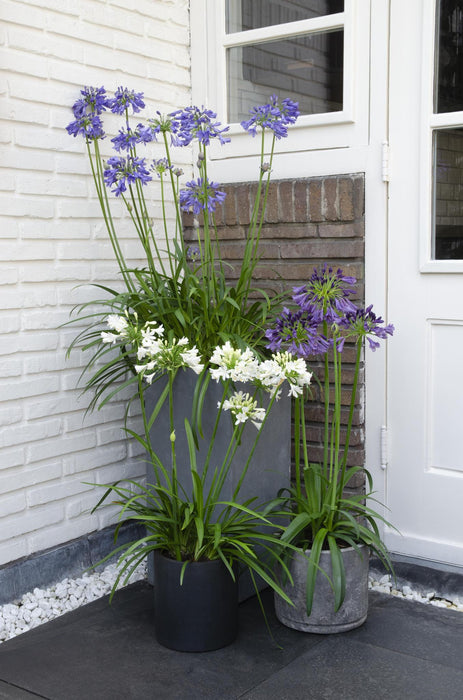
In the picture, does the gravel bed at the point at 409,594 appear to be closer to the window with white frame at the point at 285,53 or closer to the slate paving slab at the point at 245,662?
the slate paving slab at the point at 245,662

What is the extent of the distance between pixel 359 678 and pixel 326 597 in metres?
0.26

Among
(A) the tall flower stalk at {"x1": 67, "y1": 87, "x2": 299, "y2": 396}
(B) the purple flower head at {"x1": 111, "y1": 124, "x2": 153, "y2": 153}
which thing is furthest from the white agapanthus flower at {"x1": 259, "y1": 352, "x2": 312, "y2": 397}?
(B) the purple flower head at {"x1": 111, "y1": 124, "x2": 153, "y2": 153}

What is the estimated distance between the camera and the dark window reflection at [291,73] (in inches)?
108

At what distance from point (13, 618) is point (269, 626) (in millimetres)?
778

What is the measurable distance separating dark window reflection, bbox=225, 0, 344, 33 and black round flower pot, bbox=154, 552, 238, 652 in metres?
1.88

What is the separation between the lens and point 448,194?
2.57m

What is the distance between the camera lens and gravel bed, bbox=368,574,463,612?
2.55 metres

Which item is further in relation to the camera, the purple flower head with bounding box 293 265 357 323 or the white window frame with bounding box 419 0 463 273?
the white window frame with bounding box 419 0 463 273

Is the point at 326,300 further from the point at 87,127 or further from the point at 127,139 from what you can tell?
the point at 87,127

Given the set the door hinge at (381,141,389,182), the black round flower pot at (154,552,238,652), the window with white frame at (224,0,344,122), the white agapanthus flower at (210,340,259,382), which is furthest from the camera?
the window with white frame at (224,0,344,122)

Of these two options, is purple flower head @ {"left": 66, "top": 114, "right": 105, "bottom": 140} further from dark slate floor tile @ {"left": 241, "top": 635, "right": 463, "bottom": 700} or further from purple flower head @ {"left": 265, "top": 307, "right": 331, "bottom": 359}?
dark slate floor tile @ {"left": 241, "top": 635, "right": 463, "bottom": 700}

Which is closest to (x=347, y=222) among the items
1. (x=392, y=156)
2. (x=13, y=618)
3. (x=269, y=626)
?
(x=392, y=156)

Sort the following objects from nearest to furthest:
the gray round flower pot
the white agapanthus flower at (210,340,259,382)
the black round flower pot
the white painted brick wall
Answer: the white agapanthus flower at (210,340,259,382)
the black round flower pot
the gray round flower pot
the white painted brick wall

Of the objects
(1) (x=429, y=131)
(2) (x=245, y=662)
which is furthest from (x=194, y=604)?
(1) (x=429, y=131)
